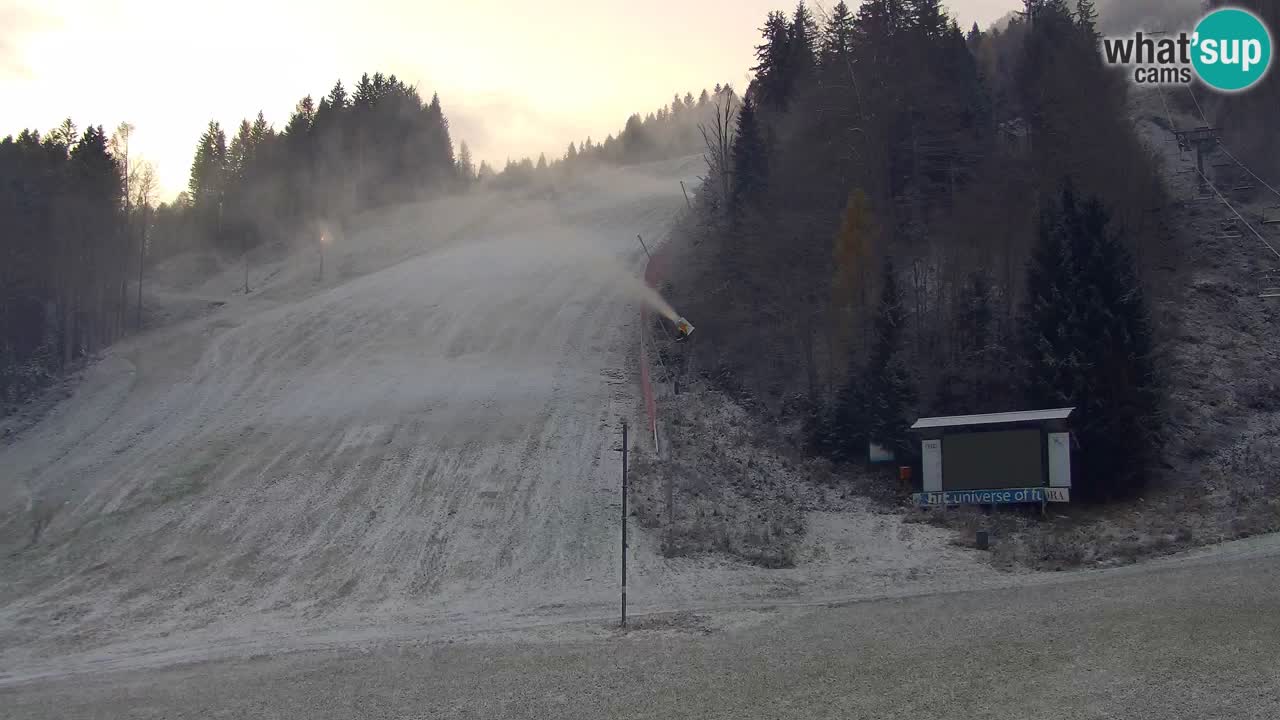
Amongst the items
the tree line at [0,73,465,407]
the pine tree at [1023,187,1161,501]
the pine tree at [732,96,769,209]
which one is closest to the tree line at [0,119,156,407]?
the tree line at [0,73,465,407]

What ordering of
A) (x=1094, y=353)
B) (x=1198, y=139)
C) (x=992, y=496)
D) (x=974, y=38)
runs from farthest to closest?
(x=974, y=38) → (x=1198, y=139) → (x=1094, y=353) → (x=992, y=496)

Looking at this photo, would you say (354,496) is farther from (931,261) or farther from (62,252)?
(62,252)

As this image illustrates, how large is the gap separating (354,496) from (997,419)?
21330 millimetres

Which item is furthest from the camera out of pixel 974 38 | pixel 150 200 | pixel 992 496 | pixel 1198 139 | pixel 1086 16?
pixel 974 38

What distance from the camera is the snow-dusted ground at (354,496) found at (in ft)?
78.4

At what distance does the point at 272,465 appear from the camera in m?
33.7

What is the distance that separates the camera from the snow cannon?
43.5 meters

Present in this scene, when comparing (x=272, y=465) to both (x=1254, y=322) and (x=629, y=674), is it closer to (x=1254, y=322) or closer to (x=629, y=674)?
(x=629, y=674)

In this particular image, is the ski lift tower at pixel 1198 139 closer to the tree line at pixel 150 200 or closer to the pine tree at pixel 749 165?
the pine tree at pixel 749 165

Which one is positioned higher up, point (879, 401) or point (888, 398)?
point (888, 398)

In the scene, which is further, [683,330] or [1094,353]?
[683,330]

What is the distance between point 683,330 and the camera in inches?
1718

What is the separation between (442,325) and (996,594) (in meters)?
34.7

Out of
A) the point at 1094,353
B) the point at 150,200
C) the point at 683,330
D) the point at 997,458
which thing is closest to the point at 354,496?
the point at 683,330
